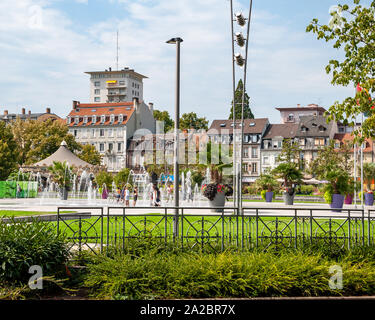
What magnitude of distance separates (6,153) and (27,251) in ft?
194

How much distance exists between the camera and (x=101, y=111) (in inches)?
3920

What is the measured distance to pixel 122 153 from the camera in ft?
312

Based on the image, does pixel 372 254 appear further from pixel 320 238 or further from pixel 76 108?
pixel 76 108

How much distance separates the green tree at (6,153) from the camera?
200ft

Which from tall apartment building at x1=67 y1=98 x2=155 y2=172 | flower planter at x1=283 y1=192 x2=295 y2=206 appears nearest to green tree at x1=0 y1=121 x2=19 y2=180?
tall apartment building at x1=67 y1=98 x2=155 y2=172

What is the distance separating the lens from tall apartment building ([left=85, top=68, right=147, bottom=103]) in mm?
127812

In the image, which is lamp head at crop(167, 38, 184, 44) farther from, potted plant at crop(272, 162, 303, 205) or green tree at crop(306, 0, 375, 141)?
potted plant at crop(272, 162, 303, 205)

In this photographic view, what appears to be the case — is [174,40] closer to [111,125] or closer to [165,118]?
[111,125]

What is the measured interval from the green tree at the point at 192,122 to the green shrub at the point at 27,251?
83.7 metres

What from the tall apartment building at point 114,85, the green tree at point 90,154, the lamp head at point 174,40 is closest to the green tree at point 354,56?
the lamp head at point 174,40

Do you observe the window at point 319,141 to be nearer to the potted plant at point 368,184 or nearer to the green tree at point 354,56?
the potted plant at point 368,184
